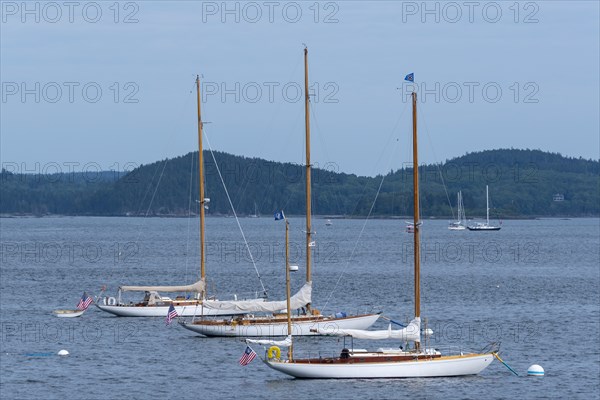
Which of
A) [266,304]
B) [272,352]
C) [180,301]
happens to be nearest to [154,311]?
[180,301]

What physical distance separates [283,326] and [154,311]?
1485 centimetres

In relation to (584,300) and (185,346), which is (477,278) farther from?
(185,346)

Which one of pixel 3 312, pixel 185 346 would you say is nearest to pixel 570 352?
pixel 185 346

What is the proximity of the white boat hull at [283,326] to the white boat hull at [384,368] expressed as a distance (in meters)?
11.6

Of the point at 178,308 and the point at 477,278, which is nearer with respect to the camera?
the point at 178,308

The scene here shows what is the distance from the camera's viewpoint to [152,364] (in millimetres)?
54938

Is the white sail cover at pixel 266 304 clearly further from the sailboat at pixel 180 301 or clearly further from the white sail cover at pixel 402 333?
the white sail cover at pixel 402 333

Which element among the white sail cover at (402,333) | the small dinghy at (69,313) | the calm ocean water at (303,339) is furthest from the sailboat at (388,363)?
the small dinghy at (69,313)

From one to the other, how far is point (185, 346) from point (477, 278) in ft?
191

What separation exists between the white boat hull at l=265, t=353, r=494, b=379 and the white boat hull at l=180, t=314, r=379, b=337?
11564 mm

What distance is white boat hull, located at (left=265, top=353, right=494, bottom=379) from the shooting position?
46.7m

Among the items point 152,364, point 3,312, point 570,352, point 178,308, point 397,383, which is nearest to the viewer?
point 397,383

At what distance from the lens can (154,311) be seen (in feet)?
237

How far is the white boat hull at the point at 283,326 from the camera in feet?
197
